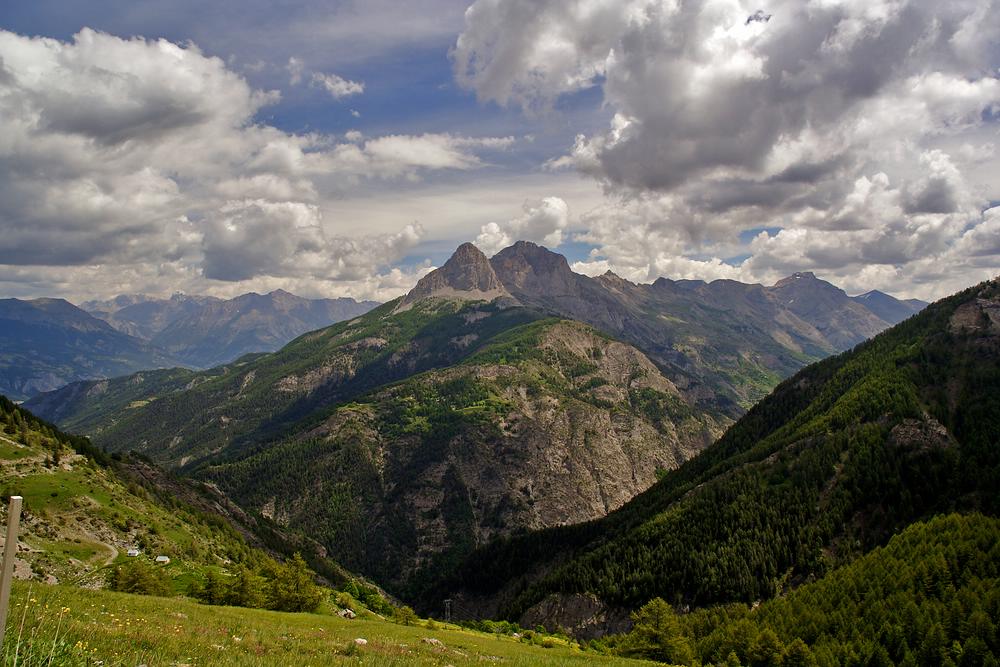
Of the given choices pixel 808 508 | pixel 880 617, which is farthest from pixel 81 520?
pixel 808 508

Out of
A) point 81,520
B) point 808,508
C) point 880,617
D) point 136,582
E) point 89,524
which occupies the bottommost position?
point 880,617

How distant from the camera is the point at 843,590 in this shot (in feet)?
384

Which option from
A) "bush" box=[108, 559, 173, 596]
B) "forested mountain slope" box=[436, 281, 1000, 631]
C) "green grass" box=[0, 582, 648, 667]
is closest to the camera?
"green grass" box=[0, 582, 648, 667]

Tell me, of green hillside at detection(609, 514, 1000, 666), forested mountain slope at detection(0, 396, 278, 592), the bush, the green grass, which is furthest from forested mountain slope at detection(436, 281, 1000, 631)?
the green grass

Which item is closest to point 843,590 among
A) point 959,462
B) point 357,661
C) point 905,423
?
point 959,462

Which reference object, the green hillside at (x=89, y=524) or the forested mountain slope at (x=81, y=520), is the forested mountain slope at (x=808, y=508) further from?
the forested mountain slope at (x=81, y=520)

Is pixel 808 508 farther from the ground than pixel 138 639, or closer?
closer

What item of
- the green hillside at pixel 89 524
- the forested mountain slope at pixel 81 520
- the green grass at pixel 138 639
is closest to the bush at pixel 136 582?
the green hillside at pixel 89 524

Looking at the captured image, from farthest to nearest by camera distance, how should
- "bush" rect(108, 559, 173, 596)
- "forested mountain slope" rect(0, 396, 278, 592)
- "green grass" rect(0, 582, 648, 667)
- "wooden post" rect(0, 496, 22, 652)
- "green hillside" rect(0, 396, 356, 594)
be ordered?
"forested mountain slope" rect(0, 396, 278, 592) → "green hillside" rect(0, 396, 356, 594) → "bush" rect(108, 559, 173, 596) → "green grass" rect(0, 582, 648, 667) → "wooden post" rect(0, 496, 22, 652)

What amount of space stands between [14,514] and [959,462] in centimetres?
20948

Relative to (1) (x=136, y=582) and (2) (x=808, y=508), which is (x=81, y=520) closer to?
(1) (x=136, y=582)

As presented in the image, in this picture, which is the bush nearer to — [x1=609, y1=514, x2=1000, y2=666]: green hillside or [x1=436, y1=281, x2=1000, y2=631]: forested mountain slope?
[x1=609, y1=514, x2=1000, y2=666]: green hillside

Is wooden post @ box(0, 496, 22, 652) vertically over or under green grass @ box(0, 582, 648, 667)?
over

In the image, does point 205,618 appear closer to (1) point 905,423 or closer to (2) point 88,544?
(2) point 88,544
